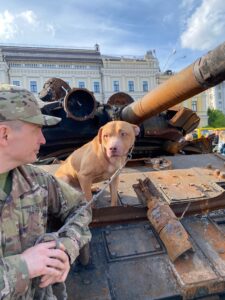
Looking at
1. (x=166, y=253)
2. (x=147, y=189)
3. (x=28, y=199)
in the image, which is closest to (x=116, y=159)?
(x=147, y=189)

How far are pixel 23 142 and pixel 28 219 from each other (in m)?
0.36

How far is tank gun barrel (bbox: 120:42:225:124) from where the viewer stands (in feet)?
8.11

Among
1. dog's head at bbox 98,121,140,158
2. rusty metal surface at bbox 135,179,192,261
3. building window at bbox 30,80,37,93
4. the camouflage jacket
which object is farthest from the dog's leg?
building window at bbox 30,80,37,93

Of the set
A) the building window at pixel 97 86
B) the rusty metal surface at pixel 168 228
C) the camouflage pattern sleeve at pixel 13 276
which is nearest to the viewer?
the camouflage pattern sleeve at pixel 13 276

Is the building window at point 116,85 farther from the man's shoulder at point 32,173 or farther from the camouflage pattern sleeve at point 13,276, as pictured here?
the camouflage pattern sleeve at point 13,276

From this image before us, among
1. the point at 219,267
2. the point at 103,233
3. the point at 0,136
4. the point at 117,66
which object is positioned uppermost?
the point at 117,66

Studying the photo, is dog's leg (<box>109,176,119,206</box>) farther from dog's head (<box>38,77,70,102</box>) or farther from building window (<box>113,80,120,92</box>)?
building window (<box>113,80,120,92</box>)

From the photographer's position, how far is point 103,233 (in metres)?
2.66

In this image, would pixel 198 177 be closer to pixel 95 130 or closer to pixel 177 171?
pixel 177 171

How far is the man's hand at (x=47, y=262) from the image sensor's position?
144cm

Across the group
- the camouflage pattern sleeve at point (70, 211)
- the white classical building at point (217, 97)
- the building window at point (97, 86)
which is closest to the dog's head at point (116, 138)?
the camouflage pattern sleeve at point (70, 211)

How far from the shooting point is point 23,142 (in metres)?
1.59

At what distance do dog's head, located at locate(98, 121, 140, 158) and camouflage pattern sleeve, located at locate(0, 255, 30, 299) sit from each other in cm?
152

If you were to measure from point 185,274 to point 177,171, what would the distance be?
5.02 ft
